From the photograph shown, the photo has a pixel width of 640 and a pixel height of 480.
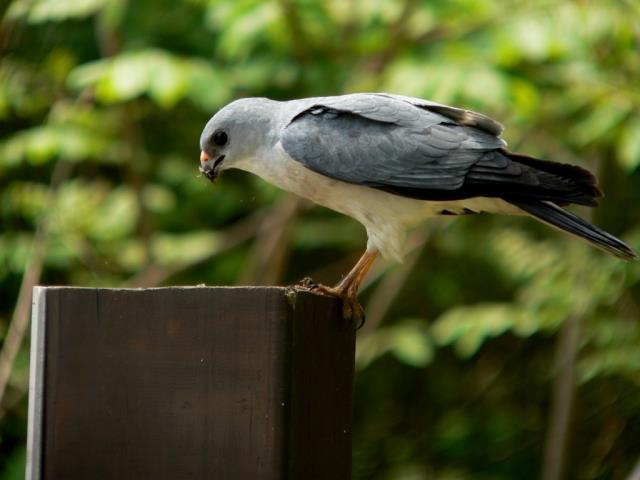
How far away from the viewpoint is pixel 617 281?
536 centimetres

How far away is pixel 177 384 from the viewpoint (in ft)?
7.74

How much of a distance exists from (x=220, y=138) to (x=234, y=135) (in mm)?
65

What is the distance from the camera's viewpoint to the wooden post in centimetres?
230

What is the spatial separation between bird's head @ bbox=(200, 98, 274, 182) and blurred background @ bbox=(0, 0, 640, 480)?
4.00 feet

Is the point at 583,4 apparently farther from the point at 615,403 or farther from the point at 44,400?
the point at 44,400

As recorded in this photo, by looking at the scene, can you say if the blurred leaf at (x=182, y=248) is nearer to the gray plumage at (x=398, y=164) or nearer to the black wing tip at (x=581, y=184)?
the gray plumage at (x=398, y=164)

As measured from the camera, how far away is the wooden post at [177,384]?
7.56 feet

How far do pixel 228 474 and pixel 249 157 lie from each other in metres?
1.69

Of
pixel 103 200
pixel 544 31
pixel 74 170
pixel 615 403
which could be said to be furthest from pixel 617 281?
pixel 74 170

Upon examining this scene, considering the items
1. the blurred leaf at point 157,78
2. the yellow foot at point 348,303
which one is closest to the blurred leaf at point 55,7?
the blurred leaf at point 157,78

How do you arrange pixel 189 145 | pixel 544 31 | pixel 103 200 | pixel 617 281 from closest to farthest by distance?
1. pixel 544 31
2. pixel 617 281
3. pixel 103 200
4. pixel 189 145

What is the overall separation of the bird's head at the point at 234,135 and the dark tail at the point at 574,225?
0.98 metres

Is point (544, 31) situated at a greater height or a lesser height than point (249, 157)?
greater

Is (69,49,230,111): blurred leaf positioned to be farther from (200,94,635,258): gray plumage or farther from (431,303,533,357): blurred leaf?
(431,303,533,357): blurred leaf
